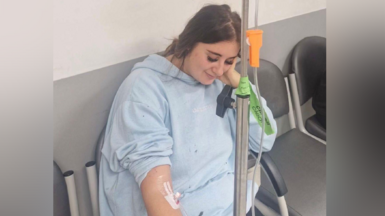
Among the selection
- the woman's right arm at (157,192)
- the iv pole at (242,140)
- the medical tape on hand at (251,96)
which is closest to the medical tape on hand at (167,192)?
the woman's right arm at (157,192)

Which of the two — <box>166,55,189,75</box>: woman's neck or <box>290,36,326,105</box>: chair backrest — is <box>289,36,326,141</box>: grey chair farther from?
<box>166,55,189,75</box>: woman's neck

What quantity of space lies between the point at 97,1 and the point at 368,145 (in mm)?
610

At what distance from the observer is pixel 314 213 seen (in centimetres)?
102

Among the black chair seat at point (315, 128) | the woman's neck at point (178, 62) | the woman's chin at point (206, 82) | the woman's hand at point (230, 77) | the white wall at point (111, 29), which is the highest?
the white wall at point (111, 29)

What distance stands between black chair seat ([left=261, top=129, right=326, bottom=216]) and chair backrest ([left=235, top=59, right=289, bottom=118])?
0.37 feet

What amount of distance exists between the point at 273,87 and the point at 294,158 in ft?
0.89

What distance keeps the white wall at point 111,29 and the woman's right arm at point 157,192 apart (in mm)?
258

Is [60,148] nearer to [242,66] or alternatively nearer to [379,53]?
[242,66]

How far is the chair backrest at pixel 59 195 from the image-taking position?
2.21 ft

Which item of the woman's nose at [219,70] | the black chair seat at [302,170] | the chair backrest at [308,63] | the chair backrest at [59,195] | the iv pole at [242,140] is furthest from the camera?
the chair backrest at [308,63]

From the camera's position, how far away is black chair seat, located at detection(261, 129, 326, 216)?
104 centimetres

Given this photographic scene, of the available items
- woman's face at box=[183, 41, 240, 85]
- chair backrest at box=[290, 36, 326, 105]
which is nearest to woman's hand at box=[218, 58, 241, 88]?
woman's face at box=[183, 41, 240, 85]

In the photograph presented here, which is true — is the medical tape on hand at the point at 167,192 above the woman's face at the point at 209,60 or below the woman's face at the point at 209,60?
below

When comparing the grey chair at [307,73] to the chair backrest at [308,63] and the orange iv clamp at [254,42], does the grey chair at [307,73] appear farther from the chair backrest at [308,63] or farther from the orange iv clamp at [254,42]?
the orange iv clamp at [254,42]
